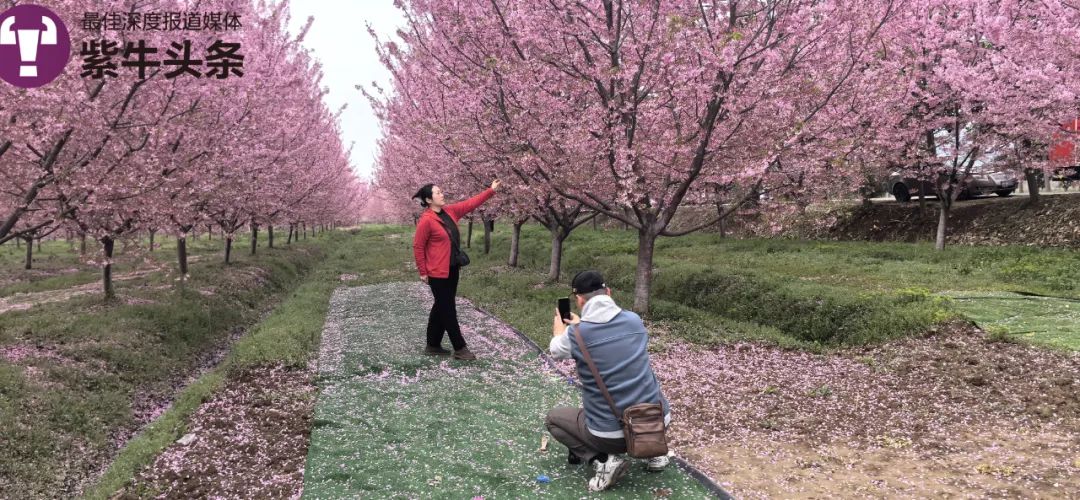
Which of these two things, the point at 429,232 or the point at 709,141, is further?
the point at 709,141

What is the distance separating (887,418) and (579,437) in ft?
14.6

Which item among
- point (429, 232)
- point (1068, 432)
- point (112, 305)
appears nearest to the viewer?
point (1068, 432)

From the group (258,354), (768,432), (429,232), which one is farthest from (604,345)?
(258,354)

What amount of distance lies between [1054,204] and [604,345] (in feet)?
70.6

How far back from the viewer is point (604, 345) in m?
4.54

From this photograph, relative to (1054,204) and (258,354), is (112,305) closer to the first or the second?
(258,354)

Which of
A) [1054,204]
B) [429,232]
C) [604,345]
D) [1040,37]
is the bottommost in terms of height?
[604,345]

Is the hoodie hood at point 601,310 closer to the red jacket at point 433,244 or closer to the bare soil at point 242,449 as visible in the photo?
the bare soil at point 242,449

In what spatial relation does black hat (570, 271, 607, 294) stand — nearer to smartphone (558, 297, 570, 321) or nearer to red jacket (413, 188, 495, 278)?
smartphone (558, 297, 570, 321)

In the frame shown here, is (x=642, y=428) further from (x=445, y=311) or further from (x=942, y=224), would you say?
(x=942, y=224)

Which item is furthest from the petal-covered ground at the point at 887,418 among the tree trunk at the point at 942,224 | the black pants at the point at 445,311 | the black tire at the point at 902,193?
the black tire at the point at 902,193

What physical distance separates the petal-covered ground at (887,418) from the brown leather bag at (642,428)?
43.4 inches

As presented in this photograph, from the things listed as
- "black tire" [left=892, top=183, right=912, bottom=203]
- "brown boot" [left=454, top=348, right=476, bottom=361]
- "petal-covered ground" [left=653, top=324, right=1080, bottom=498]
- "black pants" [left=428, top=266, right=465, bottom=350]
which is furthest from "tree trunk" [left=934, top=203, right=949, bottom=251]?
"black pants" [left=428, top=266, right=465, bottom=350]

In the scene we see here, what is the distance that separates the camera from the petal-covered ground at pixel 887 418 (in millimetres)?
5172
